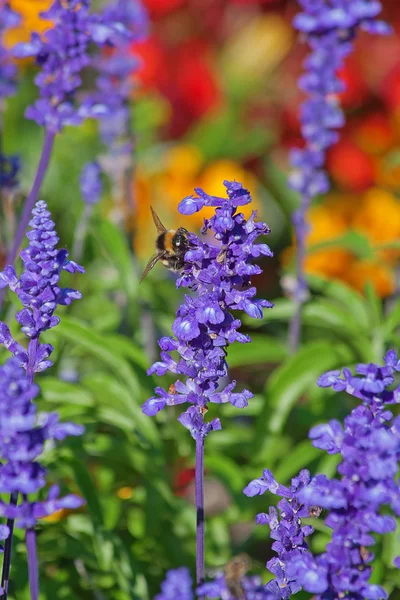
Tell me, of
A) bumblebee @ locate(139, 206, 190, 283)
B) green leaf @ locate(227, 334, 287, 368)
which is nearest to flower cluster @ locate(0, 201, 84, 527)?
bumblebee @ locate(139, 206, 190, 283)

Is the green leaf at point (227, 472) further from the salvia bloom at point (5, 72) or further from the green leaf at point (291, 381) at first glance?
the salvia bloom at point (5, 72)

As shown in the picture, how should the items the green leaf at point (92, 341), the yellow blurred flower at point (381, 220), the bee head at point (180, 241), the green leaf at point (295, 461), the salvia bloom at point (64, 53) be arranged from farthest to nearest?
1. the yellow blurred flower at point (381, 220)
2. the green leaf at point (295, 461)
3. the green leaf at point (92, 341)
4. the salvia bloom at point (64, 53)
5. the bee head at point (180, 241)

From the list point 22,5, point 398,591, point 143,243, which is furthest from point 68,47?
point 22,5

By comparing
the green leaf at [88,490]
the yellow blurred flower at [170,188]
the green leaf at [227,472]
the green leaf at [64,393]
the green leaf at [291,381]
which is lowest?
the green leaf at [88,490]

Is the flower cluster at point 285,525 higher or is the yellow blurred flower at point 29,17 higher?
the yellow blurred flower at point 29,17

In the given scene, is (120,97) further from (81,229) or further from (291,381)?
(291,381)

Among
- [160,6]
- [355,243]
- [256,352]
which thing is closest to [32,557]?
[256,352]

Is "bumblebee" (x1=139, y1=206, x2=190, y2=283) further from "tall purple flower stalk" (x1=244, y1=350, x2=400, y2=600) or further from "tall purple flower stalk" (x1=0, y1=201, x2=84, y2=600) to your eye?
"tall purple flower stalk" (x1=244, y1=350, x2=400, y2=600)

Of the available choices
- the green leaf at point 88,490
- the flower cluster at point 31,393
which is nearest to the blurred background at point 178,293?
the green leaf at point 88,490
